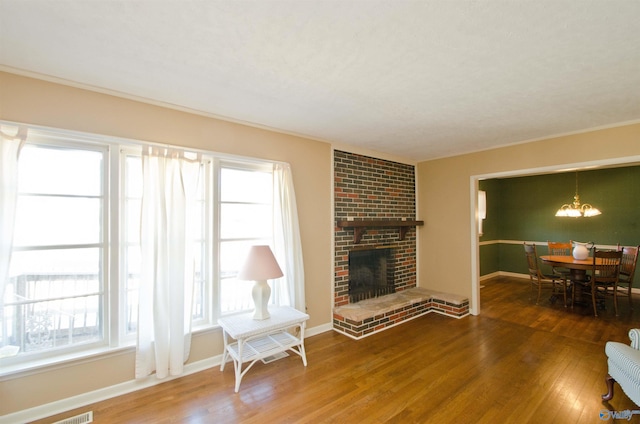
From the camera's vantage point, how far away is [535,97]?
2.43 meters

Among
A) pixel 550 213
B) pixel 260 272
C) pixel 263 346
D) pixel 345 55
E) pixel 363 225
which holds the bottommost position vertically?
pixel 263 346

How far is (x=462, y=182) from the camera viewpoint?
4.43 m

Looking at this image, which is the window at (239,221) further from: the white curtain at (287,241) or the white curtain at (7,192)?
the white curtain at (7,192)

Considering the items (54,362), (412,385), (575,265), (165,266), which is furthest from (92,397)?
(575,265)

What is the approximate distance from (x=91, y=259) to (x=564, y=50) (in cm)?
373

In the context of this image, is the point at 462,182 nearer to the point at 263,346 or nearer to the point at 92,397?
the point at 263,346

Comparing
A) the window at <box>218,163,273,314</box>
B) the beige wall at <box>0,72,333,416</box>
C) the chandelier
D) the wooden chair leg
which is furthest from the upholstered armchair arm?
the chandelier

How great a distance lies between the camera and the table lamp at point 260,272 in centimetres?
254

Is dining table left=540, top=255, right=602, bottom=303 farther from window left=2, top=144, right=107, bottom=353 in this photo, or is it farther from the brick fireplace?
Answer: window left=2, top=144, right=107, bottom=353

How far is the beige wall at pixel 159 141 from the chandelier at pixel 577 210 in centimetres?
469

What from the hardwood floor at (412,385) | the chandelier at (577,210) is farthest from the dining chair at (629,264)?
the hardwood floor at (412,385)

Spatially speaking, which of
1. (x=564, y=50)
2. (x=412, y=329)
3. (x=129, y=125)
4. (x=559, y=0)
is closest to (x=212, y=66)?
(x=129, y=125)

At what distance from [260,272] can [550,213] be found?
272 inches

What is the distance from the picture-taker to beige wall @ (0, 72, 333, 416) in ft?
6.46
